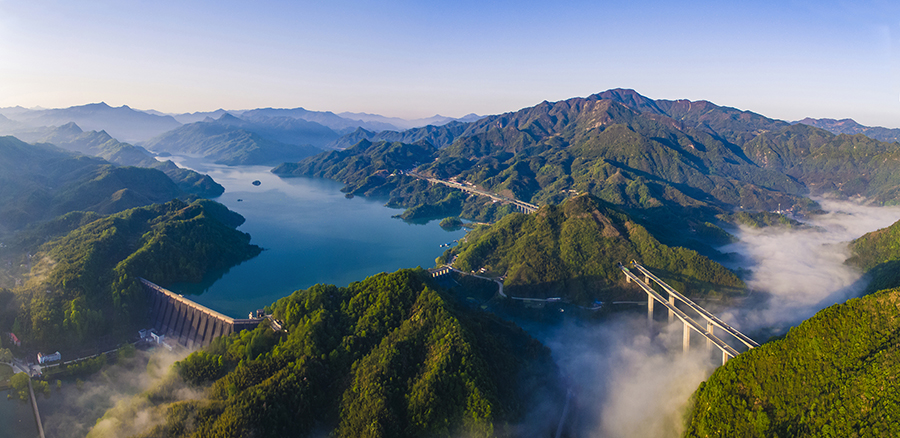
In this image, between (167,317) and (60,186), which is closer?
(167,317)

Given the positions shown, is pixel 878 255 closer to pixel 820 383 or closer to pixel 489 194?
pixel 820 383

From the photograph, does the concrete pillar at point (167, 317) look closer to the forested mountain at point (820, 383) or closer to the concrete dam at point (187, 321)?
the concrete dam at point (187, 321)

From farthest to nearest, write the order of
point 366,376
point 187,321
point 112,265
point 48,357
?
point 112,265, point 187,321, point 48,357, point 366,376

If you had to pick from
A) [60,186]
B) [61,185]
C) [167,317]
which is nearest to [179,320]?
[167,317]

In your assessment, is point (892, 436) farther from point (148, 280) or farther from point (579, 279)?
point (148, 280)

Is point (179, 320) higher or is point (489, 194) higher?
point (489, 194)

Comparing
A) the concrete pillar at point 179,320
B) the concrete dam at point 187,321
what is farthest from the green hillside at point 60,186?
the concrete pillar at point 179,320

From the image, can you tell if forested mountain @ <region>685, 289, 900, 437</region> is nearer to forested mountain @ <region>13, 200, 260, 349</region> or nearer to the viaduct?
forested mountain @ <region>13, 200, 260, 349</region>
